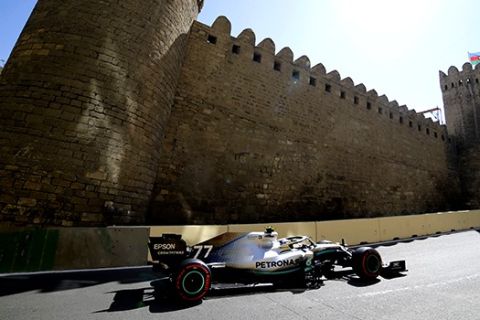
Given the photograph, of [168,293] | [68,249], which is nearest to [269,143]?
[68,249]

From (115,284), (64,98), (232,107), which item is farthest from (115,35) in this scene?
(115,284)

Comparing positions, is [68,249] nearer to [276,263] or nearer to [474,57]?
[276,263]

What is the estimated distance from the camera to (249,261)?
11.7ft

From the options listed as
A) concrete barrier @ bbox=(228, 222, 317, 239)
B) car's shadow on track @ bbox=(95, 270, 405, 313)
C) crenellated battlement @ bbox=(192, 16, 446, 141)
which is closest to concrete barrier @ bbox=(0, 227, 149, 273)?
car's shadow on track @ bbox=(95, 270, 405, 313)

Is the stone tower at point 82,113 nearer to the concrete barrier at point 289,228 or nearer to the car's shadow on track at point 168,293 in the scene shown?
the car's shadow on track at point 168,293

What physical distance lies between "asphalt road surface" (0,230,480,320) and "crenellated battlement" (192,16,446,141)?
30.0 feet

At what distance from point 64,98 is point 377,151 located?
1493cm

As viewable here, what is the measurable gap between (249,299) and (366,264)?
216 centimetres

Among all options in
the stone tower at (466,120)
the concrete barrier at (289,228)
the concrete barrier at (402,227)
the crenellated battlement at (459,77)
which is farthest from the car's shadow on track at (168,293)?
the crenellated battlement at (459,77)

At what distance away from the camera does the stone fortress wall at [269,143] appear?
28.5ft

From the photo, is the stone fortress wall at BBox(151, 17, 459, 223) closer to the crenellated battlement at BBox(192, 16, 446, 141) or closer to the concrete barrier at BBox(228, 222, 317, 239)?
the crenellated battlement at BBox(192, 16, 446, 141)

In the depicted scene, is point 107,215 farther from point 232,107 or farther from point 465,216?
point 465,216

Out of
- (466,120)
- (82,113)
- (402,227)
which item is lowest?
(402,227)

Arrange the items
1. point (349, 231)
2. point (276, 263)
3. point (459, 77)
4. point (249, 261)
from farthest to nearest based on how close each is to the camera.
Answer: point (459, 77), point (349, 231), point (276, 263), point (249, 261)
